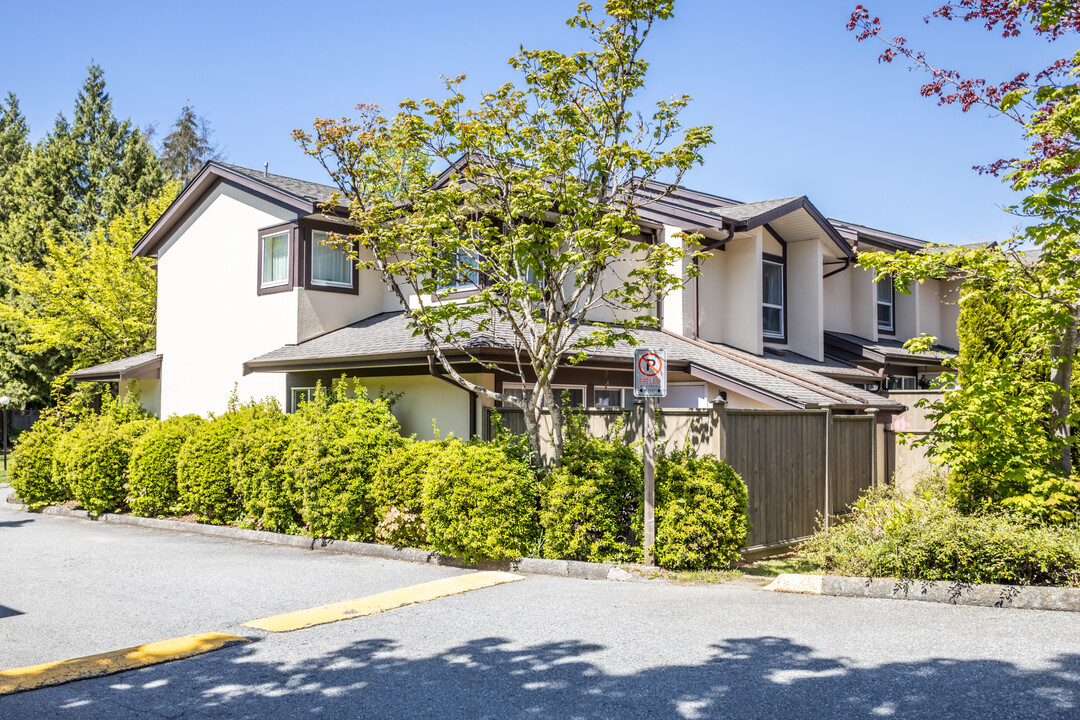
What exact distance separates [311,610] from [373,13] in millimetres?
9026

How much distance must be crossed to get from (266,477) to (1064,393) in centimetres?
1042

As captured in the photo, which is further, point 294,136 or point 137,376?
point 137,376

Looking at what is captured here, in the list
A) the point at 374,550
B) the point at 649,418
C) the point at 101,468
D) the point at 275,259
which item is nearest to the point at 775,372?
the point at 649,418

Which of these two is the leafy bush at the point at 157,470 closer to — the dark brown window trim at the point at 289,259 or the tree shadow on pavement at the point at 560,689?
the dark brown window trim at the point at 289,259

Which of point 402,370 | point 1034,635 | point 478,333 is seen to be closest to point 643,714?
point 1034,635

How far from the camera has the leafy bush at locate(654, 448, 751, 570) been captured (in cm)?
964

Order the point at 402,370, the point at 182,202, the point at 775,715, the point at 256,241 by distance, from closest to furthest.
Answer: the point at 775,715
the point at 402,370
the point at 256,241
the point at 182,202

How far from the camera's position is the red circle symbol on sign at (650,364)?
985cm

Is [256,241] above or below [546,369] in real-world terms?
above

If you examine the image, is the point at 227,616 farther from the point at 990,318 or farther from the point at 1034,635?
the point at 990,318

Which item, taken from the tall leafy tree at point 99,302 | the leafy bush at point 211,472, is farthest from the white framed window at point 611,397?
the tall leafy tree at point 99,302

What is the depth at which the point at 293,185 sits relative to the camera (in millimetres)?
19484

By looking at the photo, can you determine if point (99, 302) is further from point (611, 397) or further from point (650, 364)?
point (650, 364)

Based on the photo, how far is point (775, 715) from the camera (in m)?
5.07
